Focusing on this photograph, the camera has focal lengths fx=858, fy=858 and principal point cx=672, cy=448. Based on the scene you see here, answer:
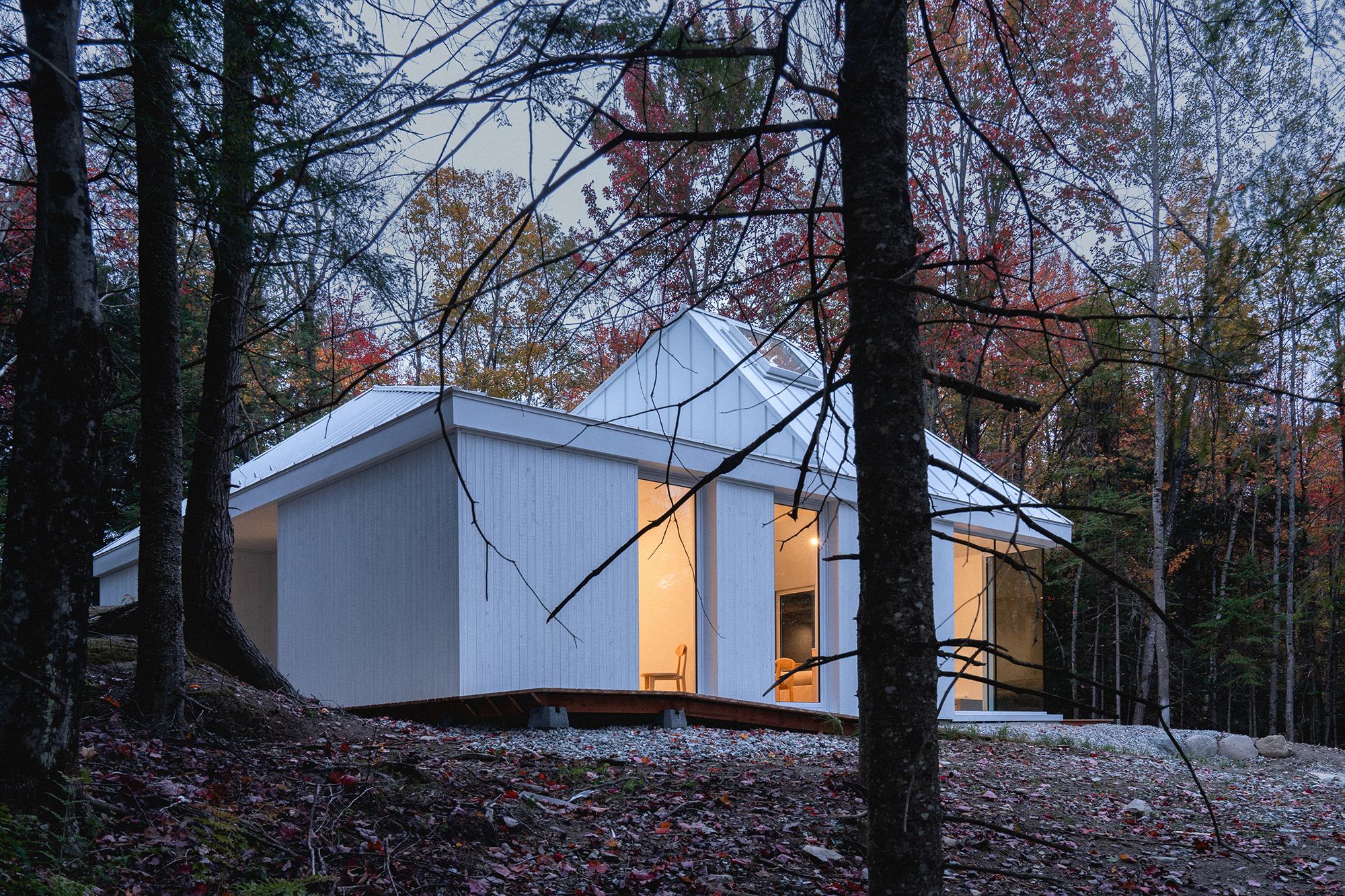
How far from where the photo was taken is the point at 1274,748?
1148 centimetres

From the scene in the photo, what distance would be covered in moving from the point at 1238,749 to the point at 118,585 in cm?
1591

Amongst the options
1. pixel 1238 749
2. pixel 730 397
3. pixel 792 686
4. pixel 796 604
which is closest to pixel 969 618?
pixel 796 604

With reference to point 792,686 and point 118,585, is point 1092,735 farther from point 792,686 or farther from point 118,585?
point 118,585

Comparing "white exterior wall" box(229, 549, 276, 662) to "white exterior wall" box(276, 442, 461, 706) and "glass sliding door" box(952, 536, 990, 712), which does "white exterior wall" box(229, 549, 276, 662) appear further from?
"glass sliding door" box(952, 536, 990, 712)

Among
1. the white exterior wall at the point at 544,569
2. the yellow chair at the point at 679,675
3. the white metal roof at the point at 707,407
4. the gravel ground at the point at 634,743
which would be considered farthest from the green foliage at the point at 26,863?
the yellow chair at the point at 679,675

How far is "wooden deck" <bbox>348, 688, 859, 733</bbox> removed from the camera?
7191 millimetres

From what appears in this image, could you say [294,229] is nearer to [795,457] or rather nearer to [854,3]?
[854,3]

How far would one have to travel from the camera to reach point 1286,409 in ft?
57.8

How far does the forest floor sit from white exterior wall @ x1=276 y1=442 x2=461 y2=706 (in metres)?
1.18

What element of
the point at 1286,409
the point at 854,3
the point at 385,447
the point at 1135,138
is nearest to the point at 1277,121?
the point at 854,3

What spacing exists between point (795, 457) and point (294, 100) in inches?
292

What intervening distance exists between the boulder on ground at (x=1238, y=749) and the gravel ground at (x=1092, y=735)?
0.52 ft

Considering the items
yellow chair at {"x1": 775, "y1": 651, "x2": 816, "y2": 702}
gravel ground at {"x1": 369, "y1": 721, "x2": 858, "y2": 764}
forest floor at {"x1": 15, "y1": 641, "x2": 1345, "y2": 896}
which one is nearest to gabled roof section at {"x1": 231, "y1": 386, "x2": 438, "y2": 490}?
gravel ground at {"x1": 369, "y1": 721, "x2": 858, "y2": 764}

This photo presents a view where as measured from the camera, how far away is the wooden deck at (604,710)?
7191 millimetres
